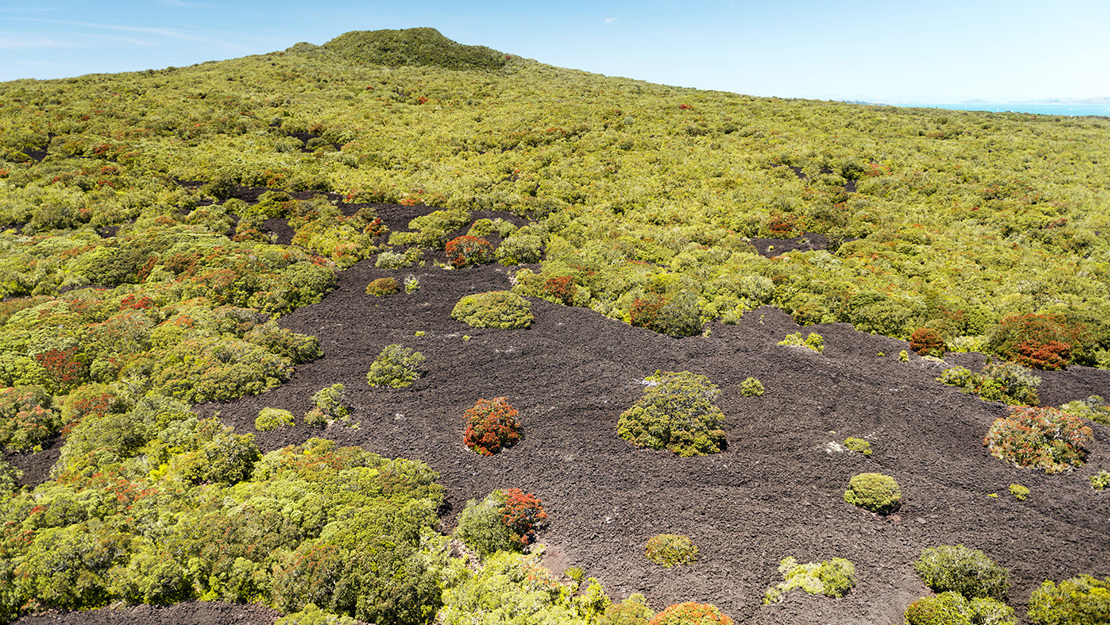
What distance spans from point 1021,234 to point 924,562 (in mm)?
25369

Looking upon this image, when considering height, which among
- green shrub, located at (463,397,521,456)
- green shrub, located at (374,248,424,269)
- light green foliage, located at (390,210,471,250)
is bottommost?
green shrub, located at (463,397,521,456)

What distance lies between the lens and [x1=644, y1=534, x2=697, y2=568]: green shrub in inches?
371

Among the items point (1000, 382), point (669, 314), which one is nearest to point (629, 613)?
point (669, 314)

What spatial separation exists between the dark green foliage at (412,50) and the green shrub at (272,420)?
68.5m

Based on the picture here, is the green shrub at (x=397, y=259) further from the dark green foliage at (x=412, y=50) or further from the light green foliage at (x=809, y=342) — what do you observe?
the dark green foliage at (x=412, y=50)

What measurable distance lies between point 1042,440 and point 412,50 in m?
80.7

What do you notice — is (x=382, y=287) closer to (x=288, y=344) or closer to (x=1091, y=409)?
(x=288, y=344)

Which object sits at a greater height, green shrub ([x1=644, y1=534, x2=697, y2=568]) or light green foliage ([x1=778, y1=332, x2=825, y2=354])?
light green foliage ([x1=778, y1=332, x2=825, y2=354])

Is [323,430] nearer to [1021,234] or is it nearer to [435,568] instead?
[435,568]

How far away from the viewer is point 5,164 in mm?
30594

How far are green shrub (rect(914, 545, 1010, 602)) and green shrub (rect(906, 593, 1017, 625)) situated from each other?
11.5 inches

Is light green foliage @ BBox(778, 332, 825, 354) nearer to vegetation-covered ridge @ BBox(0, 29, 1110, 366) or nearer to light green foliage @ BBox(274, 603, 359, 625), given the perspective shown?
vegetation-covered ridge @ BBox(0, 29, 1110, 366)

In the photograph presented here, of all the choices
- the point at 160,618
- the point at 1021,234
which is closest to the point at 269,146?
the point at 160,618

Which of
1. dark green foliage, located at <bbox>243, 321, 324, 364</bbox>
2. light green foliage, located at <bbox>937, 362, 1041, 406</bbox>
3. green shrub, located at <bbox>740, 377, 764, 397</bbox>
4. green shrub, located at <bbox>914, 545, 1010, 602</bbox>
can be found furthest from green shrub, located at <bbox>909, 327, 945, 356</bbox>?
dark green foliage, located at <bbox>243, 321, 324, 364</bbox>
